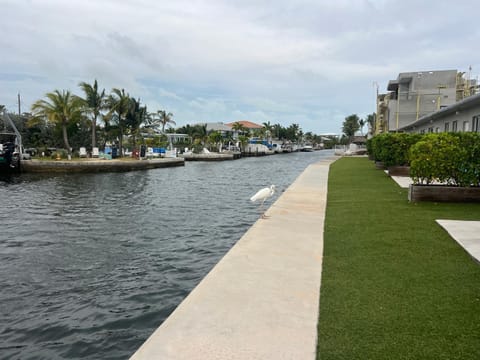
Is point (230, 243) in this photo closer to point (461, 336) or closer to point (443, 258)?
point (443, 258)

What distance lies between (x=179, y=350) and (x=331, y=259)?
11.1 feet

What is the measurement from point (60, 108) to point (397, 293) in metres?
46.8

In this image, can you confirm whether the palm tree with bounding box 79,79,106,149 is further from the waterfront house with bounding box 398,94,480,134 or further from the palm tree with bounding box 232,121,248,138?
the palm tree with bounding box 232,121,248,138

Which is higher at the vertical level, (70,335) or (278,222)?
(278,222)

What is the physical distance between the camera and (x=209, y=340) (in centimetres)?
371

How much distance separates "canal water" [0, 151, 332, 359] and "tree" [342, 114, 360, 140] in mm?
118806

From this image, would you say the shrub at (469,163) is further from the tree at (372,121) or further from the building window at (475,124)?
the tree at (372,121)

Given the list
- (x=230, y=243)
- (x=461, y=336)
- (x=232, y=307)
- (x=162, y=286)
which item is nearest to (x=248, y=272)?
(x=232, y=307)

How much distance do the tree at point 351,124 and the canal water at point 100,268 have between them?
119 m

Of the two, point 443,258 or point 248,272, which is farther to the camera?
point 443,258

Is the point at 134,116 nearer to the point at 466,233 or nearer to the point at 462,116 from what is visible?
the point at 462,116

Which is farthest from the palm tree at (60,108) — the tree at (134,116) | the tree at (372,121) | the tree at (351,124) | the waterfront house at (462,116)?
the tree at (351,124)

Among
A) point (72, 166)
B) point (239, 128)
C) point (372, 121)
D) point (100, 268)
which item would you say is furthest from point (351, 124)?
point (100, 268)

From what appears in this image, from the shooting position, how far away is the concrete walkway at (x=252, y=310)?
3.55 meters
